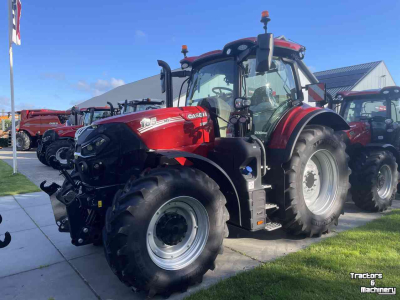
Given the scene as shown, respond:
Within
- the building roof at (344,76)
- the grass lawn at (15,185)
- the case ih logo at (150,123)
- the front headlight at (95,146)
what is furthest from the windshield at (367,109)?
the building roof at (344,76)

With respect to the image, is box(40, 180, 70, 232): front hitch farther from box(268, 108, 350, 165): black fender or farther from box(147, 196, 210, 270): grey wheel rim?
box(268, 108, 350, 165): black fender

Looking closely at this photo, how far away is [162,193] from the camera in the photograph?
2633 mm

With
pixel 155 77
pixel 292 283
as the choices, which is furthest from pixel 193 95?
pixel 155 77

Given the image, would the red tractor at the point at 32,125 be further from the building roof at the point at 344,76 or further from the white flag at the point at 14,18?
the building roof at the point at 344,76

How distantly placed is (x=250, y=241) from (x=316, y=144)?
60.8 inches

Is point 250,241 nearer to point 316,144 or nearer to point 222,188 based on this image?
point 222,188

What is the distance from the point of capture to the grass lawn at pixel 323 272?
106 inches

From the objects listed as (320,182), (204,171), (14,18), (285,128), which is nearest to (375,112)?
(320,182)

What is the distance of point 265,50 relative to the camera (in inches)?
122

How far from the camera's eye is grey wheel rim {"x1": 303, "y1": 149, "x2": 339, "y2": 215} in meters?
4.20

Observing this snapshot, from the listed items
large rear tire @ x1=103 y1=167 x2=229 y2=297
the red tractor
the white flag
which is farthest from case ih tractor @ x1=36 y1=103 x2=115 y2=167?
large rear tire @ x1=103 y1=167 x2=229 y2=297

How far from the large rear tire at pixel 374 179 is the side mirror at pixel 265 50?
325cm

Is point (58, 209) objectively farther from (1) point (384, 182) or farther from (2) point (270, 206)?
(1) point (384, 182)

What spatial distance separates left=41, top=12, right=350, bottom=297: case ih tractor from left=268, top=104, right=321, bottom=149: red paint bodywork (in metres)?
0.01
